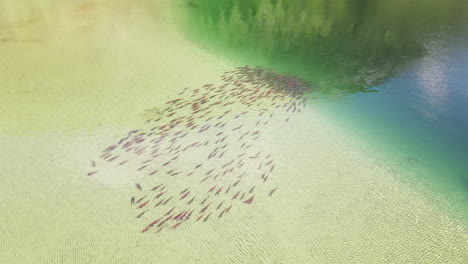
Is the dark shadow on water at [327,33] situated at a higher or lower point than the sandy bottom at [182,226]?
higher

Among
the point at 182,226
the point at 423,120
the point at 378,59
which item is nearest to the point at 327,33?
the point at 378,59

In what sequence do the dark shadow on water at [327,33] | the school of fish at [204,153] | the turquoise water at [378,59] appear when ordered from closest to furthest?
the school of fish at [204,153]
the turquoise water at [378,59]
the dark shadow on water at [327,33]

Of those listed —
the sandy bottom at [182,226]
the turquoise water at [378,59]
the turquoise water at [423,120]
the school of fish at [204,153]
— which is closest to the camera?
the sandy bottom at [182,226]

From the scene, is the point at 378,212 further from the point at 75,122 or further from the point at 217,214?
the point at 75,122

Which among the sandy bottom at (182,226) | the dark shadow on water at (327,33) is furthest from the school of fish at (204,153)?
the dark shadow on water at (327,33)

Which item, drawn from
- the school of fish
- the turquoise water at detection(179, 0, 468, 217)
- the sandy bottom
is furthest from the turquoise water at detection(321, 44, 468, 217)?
the school of fish

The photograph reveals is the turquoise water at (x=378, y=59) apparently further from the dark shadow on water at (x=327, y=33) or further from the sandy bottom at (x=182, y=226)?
the sandy bottom at (x=182, y=226)

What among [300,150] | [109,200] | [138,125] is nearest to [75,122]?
[138,125]
